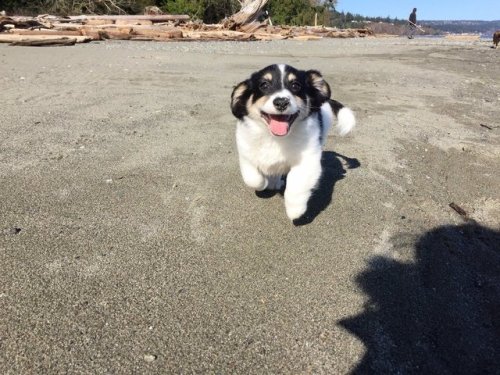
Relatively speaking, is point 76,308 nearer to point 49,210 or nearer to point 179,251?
point 179,251

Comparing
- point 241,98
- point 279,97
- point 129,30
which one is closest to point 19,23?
point 129,30

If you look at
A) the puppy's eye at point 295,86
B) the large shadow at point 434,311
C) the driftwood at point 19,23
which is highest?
the driftwood at point 19,23

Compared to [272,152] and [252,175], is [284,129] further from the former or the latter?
[252,175]

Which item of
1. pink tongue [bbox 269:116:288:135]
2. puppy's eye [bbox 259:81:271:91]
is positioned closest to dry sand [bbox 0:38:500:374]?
pink tongue [bbox 269:116:288:135]

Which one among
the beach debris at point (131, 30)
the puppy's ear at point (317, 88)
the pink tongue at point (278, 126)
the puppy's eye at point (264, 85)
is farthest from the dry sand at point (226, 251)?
the beach debris at point (131, 30)

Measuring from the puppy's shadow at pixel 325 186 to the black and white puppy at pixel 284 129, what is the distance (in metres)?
0.28

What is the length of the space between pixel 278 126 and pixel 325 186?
1178 mm

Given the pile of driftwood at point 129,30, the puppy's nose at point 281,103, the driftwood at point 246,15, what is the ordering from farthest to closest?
the driftwood at point 246,15 → the pile of driftwood at point 129,30 → the puppy's nose at point 281,103

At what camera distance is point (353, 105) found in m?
7.08

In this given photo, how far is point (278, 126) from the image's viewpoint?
9.95 feet

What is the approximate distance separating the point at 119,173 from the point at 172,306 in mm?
2027

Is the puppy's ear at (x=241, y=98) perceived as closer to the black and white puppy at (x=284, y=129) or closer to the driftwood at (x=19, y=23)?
the black and white puppy at (x=284, y=129)

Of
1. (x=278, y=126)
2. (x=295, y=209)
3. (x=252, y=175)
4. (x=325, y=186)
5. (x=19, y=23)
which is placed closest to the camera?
(x=278, y=126)

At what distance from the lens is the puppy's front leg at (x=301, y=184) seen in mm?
3090
